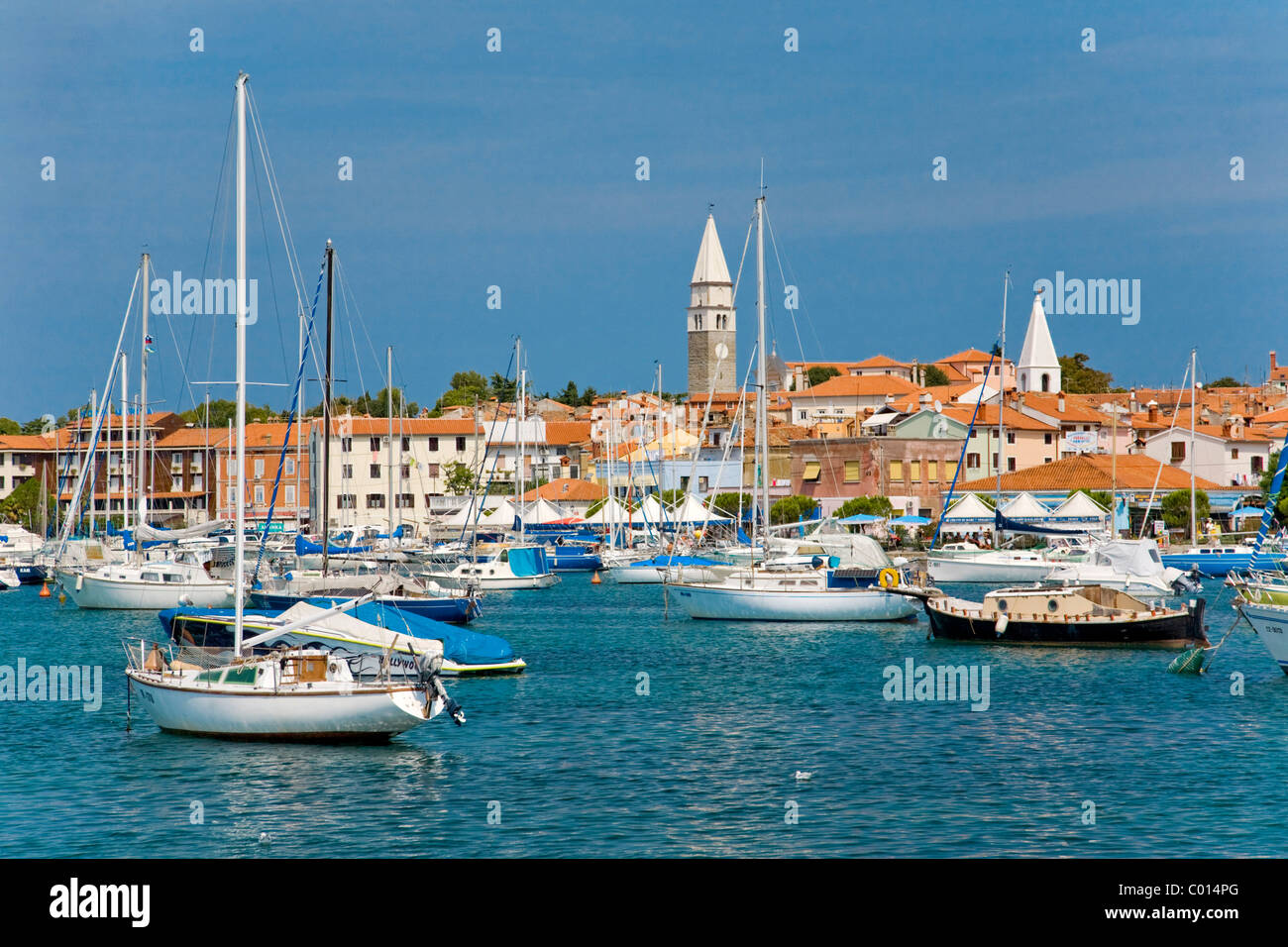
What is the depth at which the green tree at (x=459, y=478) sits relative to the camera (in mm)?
109688

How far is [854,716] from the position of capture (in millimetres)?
26078

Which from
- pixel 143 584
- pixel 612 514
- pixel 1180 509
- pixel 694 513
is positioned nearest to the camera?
pixel 143 584

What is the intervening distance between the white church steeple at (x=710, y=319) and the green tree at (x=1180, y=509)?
96.8 m

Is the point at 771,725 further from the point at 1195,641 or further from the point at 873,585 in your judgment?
the point at 873,585

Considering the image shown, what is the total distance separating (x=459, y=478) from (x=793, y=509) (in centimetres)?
2861

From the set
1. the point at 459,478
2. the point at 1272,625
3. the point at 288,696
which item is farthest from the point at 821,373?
the point at 288,696

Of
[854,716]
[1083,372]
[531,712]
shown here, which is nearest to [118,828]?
[531,712]

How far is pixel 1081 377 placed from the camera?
503ft

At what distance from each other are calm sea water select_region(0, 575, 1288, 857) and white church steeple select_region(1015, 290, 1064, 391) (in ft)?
326

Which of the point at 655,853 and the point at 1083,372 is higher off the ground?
the point at 1083,372

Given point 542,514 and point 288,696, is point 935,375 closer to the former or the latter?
point 542,514

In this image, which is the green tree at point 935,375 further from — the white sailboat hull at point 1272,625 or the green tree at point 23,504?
the white sailboat hull at point 1272,625

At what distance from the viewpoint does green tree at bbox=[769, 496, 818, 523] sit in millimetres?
92562
